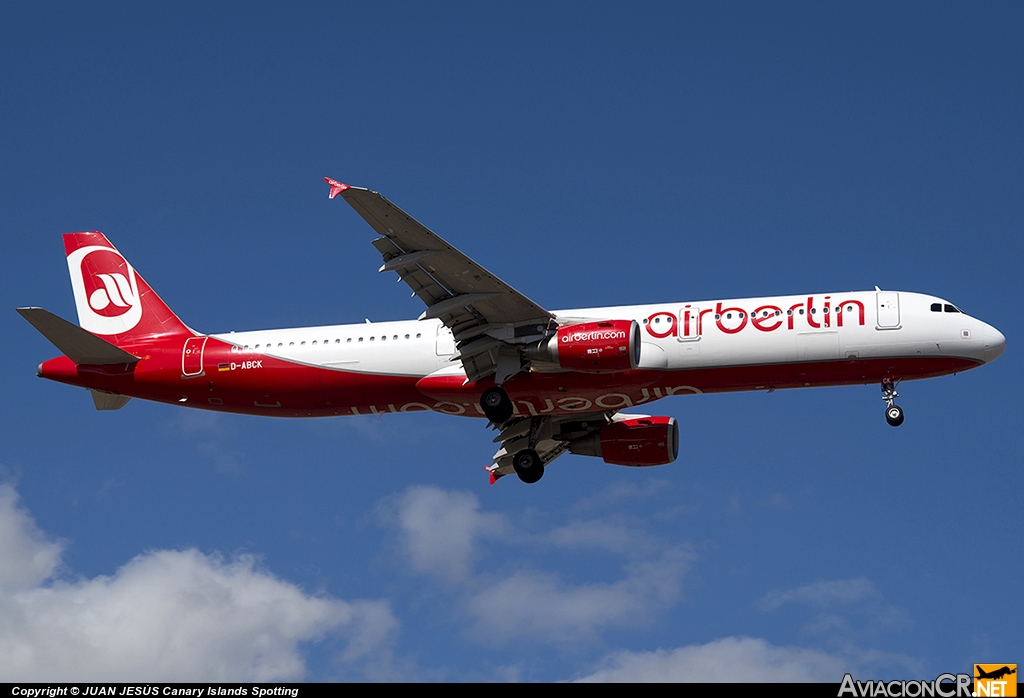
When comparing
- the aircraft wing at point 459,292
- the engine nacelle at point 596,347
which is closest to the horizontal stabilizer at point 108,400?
the aircraft wing at point 459,292

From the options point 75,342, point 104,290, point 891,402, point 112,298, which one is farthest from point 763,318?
point 104,290

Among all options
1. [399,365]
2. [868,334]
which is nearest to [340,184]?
[399,365]

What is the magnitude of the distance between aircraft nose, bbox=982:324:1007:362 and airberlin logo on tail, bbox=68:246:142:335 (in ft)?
97.3

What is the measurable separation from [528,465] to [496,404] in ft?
19.3

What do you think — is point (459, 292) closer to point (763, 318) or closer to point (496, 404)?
point (496, 404)

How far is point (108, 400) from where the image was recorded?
144ft

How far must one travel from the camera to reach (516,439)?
46.1m

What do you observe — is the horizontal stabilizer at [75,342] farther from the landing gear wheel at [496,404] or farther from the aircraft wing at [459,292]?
the landing gear wheel at [496,404]

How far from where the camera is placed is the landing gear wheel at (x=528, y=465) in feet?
148

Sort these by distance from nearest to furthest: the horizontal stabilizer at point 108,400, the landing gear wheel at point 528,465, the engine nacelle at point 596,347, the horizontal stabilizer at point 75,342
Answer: the engine nacelle at point 596,347 < the horizontal stabilizer at point 75,342 < the horizontal stabilizer at point 108,400 < the landing gear wheel at point 528,465

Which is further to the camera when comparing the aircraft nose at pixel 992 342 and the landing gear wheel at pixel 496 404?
the landing gear wheel at pixel 496 404

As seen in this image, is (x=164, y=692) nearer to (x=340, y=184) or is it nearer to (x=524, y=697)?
(x=524, y=697)

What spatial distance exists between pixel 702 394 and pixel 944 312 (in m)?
8.17

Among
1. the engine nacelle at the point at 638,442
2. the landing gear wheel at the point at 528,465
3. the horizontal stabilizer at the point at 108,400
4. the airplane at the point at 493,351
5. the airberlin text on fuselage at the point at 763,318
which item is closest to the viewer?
the airplane at the point at 493,351
